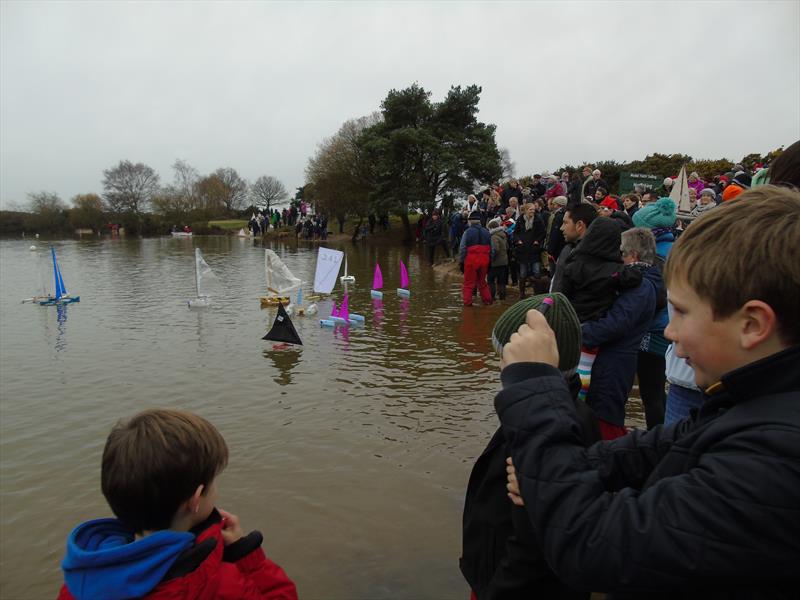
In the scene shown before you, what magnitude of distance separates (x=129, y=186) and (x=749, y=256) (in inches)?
2954

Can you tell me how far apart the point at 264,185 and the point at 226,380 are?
267 feet

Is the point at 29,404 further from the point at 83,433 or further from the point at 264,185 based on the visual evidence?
the point at 264,185

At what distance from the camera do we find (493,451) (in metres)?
1.70

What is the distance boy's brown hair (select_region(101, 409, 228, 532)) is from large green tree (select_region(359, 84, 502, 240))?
31166 mm

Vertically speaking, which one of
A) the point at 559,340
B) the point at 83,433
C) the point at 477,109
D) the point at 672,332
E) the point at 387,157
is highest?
the point at 477,109

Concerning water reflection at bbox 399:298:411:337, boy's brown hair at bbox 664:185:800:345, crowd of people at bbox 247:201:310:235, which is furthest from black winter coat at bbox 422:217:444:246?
crowd of people at bbox 247:201:310:235

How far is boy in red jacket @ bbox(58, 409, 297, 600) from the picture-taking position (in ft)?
4.63

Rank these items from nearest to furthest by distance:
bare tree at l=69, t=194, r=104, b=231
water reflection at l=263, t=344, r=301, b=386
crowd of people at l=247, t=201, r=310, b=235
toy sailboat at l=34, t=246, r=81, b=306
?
water reflection at l=263, t=344, r=301, b=386 < toy sailboat at l=34, t=246, r=81, b=306 < crowd of people at l=247, t=201, r=310, b=235 < bare tree at l=69, t=194, r=104, b=231

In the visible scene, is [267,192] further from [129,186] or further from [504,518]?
[504,518]

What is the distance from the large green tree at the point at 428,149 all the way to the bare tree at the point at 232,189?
4660 centimetres

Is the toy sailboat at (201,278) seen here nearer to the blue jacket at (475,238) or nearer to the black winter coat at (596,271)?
the blue jacket at (475,238)

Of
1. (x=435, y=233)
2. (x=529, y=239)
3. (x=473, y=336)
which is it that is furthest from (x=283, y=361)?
(x=435, y=233)

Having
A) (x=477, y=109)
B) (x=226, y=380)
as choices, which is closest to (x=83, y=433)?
(x=226, y=380)

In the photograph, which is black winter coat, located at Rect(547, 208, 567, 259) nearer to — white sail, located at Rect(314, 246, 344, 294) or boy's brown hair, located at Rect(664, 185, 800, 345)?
white sail, located at Rect(314, 246, 344, 294)
